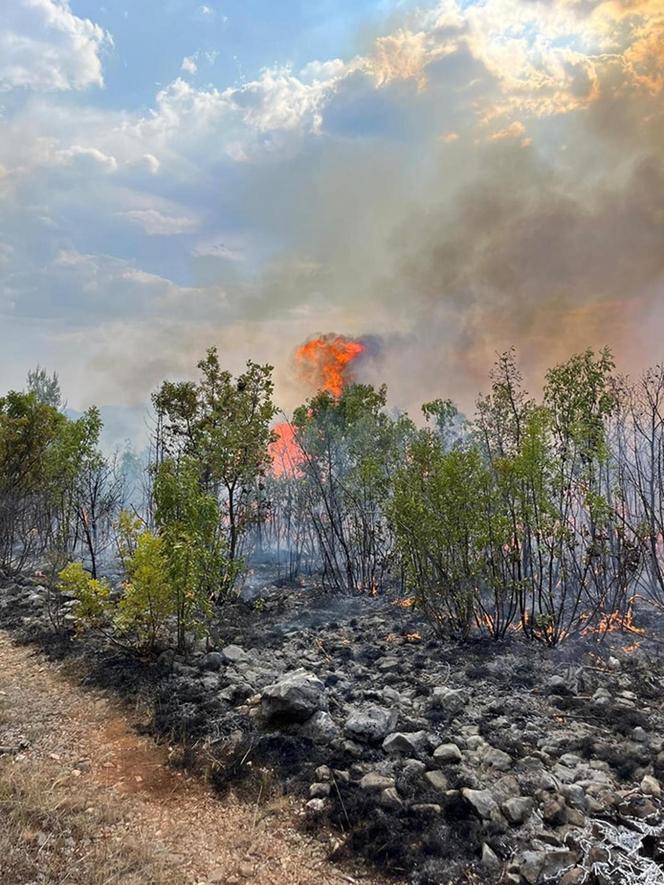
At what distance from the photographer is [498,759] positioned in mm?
5406

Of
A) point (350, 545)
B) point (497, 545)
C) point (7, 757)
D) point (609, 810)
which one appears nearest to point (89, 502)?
point (350, 545)

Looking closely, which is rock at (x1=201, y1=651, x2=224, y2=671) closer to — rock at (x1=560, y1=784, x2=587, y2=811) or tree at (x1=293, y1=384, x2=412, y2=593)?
rock at (x1=560, y1=784, x2=587, y2=811)

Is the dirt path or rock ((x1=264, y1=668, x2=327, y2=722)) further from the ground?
rock ((x1=264, y1=668, x2=327, y2=722))

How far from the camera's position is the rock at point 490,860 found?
13.3 ft

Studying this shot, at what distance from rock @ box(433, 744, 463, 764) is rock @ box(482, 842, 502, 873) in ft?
3.95

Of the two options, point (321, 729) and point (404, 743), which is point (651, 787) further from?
point (321, 729)

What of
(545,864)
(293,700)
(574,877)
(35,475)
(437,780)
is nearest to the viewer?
(574,877)

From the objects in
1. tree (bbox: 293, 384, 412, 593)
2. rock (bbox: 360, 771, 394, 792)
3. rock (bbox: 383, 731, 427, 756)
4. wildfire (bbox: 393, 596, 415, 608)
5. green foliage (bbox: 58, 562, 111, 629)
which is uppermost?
tree (bbox: 293, 384, 412, 593)

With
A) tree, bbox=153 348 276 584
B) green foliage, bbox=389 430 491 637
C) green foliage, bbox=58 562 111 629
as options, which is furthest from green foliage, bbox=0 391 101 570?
green foliage, bbox=389 430 491 637

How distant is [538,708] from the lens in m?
6.86

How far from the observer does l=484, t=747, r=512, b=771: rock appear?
531cm

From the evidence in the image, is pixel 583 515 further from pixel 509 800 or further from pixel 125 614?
pixel 125 614

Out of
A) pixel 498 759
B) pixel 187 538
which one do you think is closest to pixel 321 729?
pixel 498 759

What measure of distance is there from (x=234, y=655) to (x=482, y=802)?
17.3ft
